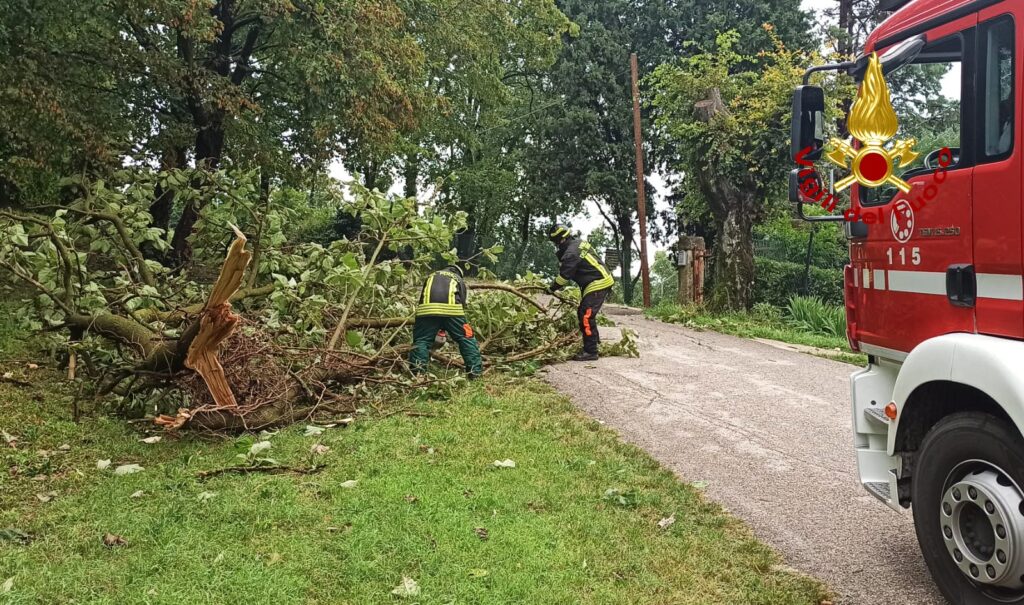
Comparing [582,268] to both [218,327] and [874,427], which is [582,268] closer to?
[218,327]

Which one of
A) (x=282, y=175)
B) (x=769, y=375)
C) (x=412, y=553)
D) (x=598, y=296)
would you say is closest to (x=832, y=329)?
(x=769, y=375)

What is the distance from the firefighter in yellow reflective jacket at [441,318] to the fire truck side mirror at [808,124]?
4.32 meters

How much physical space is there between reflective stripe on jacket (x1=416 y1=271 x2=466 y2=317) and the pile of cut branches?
0.55m

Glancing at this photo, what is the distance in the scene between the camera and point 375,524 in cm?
379

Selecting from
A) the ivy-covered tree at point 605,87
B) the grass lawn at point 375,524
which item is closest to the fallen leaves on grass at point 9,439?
the grass lawn at point 375,524

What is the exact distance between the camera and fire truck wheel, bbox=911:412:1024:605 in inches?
101

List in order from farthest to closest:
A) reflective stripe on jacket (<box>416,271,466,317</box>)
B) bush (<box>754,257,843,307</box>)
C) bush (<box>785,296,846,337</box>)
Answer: bush (<box>754,257,843,307</box>), bush (<box>785,296,846,337</box>), reflective stripe on jacket (<box>416,271,466,317</box>)

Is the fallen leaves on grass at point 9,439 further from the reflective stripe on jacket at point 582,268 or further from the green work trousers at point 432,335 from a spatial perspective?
the reflective stripe on jacket at point 582,268

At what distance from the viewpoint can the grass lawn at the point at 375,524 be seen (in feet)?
10.4

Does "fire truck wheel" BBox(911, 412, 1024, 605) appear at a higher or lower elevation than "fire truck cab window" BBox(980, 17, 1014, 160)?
lower

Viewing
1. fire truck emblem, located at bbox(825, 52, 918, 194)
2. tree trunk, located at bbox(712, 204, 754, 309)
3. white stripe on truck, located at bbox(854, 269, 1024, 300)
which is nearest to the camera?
white stripe on truck, located at bbox(854, 269, 1024, 300)

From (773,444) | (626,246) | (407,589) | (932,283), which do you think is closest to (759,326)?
(773,444)

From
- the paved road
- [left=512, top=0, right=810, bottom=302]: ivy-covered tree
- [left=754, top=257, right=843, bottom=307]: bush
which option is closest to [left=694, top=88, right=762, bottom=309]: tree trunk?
[left=754, top=257, right=843, bottom=307]: bush

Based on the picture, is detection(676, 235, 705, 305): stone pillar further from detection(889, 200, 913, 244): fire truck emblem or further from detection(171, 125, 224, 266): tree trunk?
detection(889, 200, 913, 244): fire truck emblem
